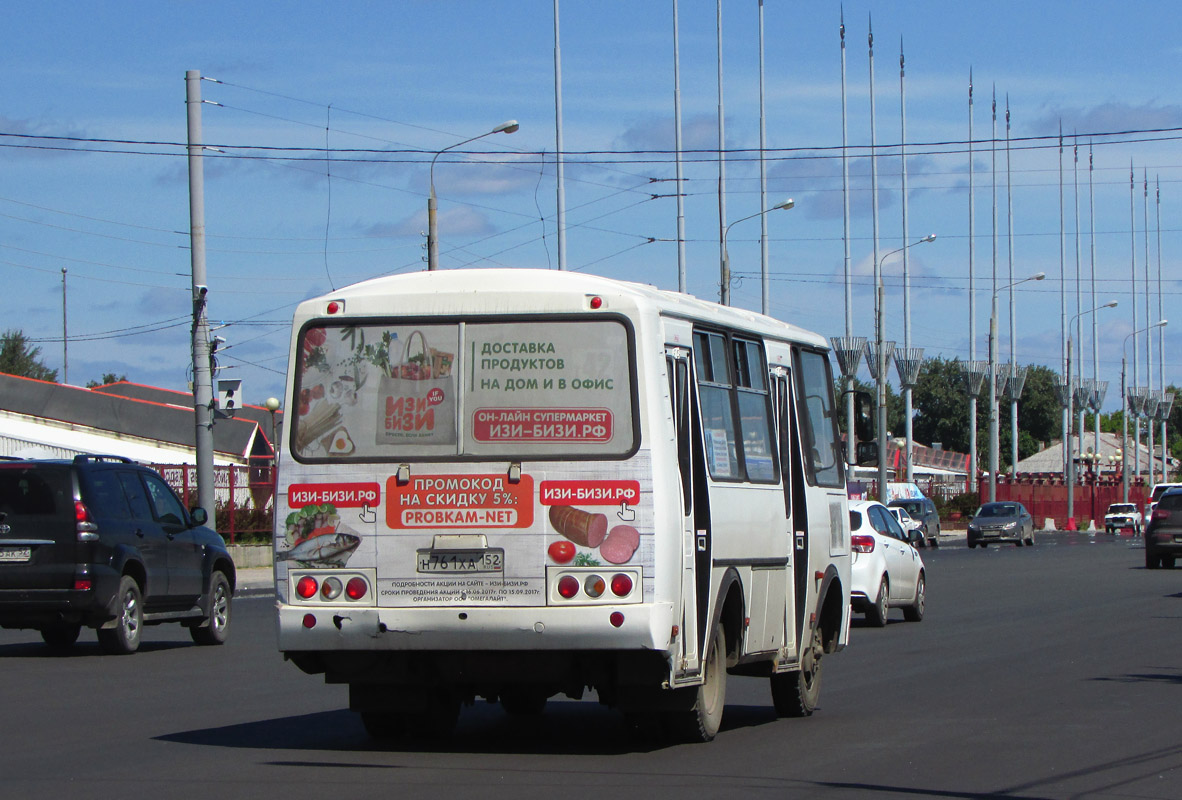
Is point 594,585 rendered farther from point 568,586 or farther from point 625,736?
point 625,736

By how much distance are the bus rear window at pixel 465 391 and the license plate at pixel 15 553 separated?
25.8ft

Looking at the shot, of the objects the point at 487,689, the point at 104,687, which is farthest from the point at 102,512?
the point at 487,689

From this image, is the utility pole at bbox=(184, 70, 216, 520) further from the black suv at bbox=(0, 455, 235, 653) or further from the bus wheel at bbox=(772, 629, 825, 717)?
the bus wheel at bbox=(772, 629, 825, 717)

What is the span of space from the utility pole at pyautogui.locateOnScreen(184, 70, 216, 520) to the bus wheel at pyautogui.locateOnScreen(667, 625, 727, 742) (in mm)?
19376

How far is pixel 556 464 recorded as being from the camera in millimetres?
9602

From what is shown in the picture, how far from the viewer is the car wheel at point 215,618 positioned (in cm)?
1894

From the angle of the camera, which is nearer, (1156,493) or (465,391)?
(465,391)

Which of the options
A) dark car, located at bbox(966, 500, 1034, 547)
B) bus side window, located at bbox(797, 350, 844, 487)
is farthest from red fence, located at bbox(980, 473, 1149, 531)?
bus side window, located at bbox(797, 350, 844, 487)

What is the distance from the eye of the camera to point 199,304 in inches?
1124

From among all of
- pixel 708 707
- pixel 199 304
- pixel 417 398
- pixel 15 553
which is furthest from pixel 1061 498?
pixel 417 398

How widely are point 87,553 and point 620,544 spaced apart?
8.94 m

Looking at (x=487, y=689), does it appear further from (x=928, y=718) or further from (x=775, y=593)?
(x=928, y=718)

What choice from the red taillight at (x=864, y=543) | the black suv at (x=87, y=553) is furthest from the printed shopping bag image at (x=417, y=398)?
the red taillight at (x=864, y=543)

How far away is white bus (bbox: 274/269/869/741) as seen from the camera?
31.2 ft
